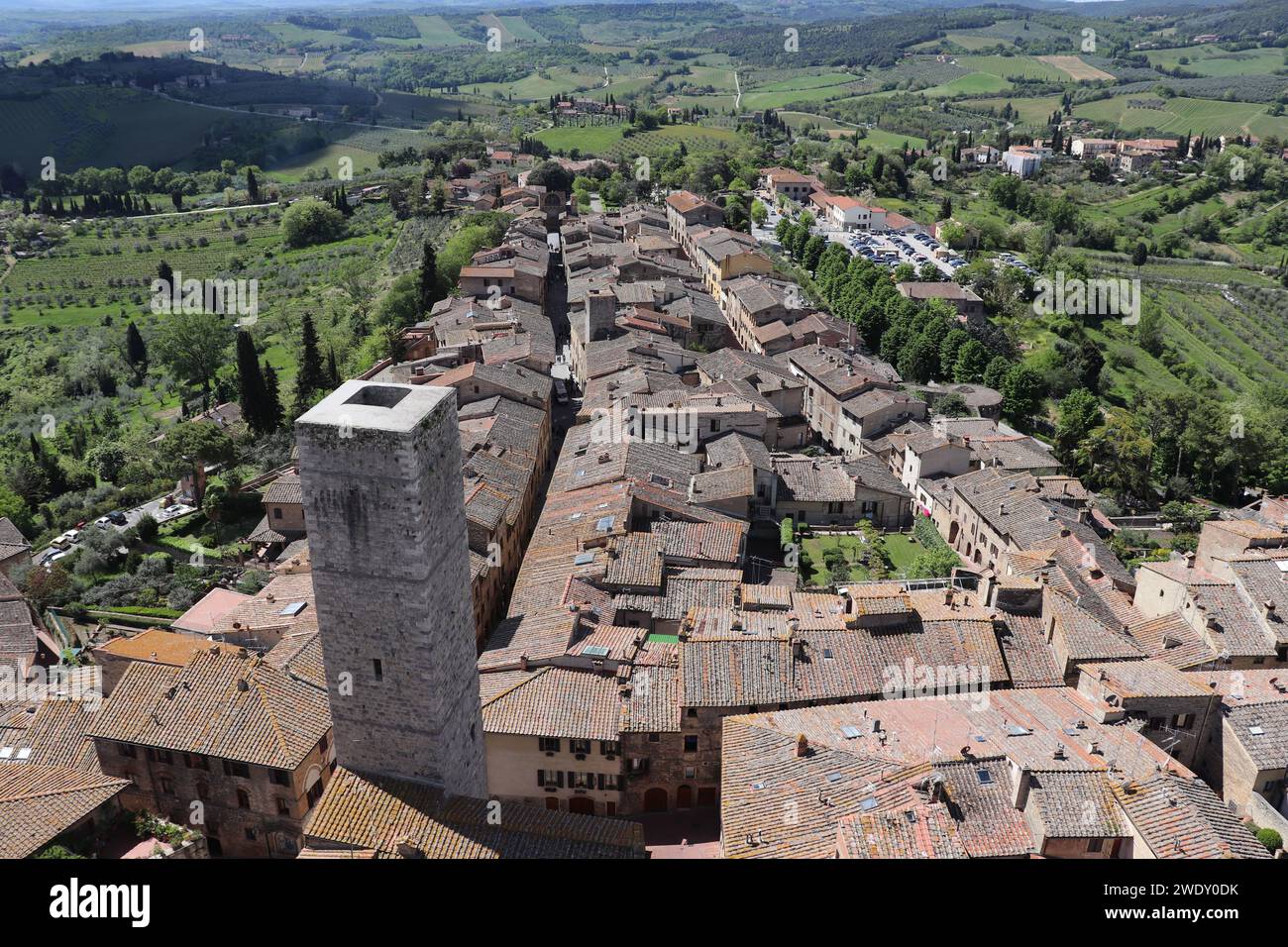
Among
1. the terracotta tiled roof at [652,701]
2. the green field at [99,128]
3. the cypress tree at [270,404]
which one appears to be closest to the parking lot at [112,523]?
the cypress tree at [270,404]

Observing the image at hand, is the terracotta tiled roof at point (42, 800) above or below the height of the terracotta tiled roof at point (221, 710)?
below

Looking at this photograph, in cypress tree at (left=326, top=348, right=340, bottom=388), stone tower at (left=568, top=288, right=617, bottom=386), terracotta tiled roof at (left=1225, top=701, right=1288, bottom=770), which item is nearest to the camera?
terracotta tiled roof at (left=1225, top=701, right=1288, bottom=770)

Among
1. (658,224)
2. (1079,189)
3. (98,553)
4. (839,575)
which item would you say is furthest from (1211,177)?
(98,553)

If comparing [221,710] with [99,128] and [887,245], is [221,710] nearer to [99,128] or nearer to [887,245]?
[887,245]

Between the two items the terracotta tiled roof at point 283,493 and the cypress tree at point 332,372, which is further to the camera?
the cypress tree at point 332,372

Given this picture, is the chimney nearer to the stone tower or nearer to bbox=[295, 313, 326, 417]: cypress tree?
the stone tower

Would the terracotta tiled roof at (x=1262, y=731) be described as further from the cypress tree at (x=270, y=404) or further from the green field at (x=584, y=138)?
the green field at (x=584, y=138)

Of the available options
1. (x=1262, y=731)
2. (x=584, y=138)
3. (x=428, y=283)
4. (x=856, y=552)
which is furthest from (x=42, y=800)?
(x=584, y=138)

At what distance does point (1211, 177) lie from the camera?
6014 inches

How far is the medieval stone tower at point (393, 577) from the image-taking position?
1997 centimetres

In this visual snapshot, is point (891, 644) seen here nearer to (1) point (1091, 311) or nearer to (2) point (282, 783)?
(2) point (282, 783)

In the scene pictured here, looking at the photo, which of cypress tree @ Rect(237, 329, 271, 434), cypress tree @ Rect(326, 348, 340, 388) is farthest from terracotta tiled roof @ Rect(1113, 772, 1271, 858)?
cypress tree @ Rect(326, 348, 340, 388)

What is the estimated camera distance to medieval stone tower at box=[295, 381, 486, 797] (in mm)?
19969

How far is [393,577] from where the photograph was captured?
69.5ft
